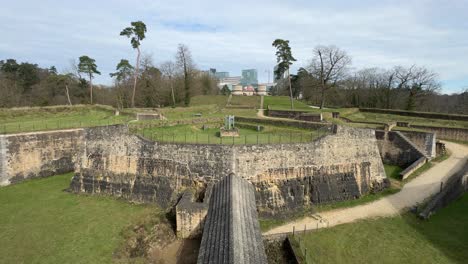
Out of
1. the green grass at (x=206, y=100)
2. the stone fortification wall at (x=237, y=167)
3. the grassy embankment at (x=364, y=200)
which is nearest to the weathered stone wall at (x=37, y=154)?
the stone fortification wall at (x=237, y=167)

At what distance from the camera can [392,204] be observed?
16031 millimetres

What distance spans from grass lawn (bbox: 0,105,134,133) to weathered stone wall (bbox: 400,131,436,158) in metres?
24.9

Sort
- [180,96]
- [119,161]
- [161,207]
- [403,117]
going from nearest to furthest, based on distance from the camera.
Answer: [161,207]
[119,161]
[403,117]
[180,96]

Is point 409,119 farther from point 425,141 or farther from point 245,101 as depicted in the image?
point 245,101

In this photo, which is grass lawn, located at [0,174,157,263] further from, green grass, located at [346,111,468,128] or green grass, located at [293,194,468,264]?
green grass, located at [346,111,468,128]

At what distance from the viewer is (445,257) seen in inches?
445

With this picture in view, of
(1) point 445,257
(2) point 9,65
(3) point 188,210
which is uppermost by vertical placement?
(2) point 9,65

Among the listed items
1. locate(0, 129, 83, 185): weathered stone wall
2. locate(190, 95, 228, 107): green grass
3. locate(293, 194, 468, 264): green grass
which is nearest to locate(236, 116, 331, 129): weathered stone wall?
locate(293, 194, 468, 264): green grass

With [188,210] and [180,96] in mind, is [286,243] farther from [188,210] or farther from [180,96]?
[180,96]

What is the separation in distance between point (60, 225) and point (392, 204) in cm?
1677

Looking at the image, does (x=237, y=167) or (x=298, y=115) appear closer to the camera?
(x=237, y=167)

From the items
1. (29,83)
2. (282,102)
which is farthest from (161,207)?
(29,83)

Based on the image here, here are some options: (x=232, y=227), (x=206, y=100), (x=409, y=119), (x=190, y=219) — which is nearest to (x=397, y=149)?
(x=409, y=119)

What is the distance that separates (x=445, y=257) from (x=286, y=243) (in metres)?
6.12
